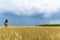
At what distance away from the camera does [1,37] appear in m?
4.59

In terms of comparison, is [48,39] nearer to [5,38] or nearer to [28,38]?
[28,38]

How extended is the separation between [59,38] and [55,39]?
152 mm

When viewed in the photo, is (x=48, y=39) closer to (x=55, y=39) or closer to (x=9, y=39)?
(x=55, y=39)

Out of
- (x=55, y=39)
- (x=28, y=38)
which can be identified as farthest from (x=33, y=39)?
(x=55, y=39)

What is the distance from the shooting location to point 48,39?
15.4 feet

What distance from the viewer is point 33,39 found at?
4676 millimetres

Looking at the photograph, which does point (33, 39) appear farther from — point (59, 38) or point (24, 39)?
point (59, 38)

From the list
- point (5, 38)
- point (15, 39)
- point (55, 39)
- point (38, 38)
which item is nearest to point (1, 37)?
point (5, 38)

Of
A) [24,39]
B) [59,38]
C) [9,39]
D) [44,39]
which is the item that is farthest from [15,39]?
[59,38]

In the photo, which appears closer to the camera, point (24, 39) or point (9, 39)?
point (9, 39)

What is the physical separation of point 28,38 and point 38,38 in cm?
25

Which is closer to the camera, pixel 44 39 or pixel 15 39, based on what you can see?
pixel 15 39

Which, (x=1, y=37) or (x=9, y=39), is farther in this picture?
(x=1, y=37)

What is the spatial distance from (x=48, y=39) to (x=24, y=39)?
0.59 meters
